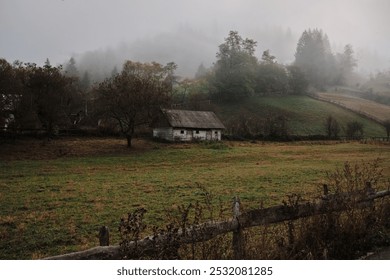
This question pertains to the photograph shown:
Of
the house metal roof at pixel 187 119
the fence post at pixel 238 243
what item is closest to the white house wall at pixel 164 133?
the house metal roof at pixel 187 119

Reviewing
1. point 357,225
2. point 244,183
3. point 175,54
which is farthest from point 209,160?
point 357,225

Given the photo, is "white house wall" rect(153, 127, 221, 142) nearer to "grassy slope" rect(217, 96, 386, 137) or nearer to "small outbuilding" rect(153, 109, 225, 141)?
"small outbuilding" rect(153, 109, 225, 141)

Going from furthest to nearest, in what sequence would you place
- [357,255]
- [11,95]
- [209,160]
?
[209,160] → [11,95] → [357,255]

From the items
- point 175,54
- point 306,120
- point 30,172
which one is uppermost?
point 175,54

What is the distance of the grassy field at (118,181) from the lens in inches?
315

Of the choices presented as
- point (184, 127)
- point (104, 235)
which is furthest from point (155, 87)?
point (104, 235)

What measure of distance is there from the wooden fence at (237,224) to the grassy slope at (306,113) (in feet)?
17.3

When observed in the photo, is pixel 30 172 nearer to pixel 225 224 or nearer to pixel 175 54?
Answer: pixel 175 54

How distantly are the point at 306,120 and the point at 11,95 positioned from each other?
16304 mm

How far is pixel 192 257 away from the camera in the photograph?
3.95 meters

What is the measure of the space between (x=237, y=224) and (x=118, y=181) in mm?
11314

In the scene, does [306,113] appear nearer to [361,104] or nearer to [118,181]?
[361,104]

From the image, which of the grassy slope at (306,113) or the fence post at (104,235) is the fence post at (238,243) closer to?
the fence post at (104,235)

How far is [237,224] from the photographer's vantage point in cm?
424
